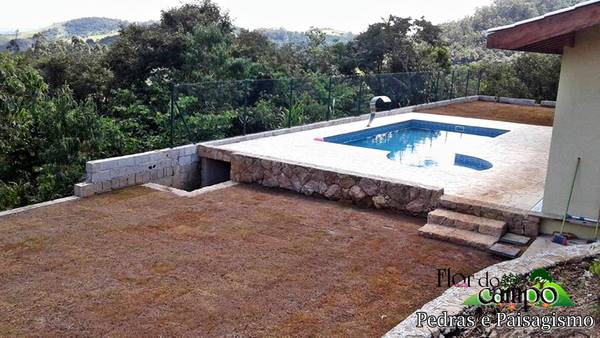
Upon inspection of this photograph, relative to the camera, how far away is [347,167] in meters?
9.39

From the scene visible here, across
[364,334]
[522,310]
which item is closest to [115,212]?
[364,334]

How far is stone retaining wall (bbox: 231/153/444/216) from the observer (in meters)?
8.00

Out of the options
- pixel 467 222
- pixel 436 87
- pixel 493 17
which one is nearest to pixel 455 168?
pixel 467 222

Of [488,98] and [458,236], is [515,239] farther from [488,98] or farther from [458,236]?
[488,98]

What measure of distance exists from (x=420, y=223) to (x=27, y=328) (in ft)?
17.0

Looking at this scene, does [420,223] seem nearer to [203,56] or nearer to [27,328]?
[27,328]

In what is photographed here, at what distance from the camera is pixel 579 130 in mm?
6602

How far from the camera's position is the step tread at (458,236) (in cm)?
670

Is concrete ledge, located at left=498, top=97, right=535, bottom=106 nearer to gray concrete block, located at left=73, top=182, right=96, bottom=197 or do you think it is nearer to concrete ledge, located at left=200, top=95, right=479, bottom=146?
concrete ledge, located at left=200, top=95, right=479, bottom=146

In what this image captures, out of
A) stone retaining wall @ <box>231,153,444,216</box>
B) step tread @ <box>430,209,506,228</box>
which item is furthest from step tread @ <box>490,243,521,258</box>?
stone retaining wall @ <box>231,153,444,216</box>

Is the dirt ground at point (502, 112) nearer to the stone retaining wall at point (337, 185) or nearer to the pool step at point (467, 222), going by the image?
the stone retaining wall at point (337, 185)

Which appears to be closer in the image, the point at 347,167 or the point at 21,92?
the point at 347,167

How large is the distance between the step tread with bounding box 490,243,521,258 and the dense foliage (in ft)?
20.5

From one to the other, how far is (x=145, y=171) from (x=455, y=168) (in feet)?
20.0
